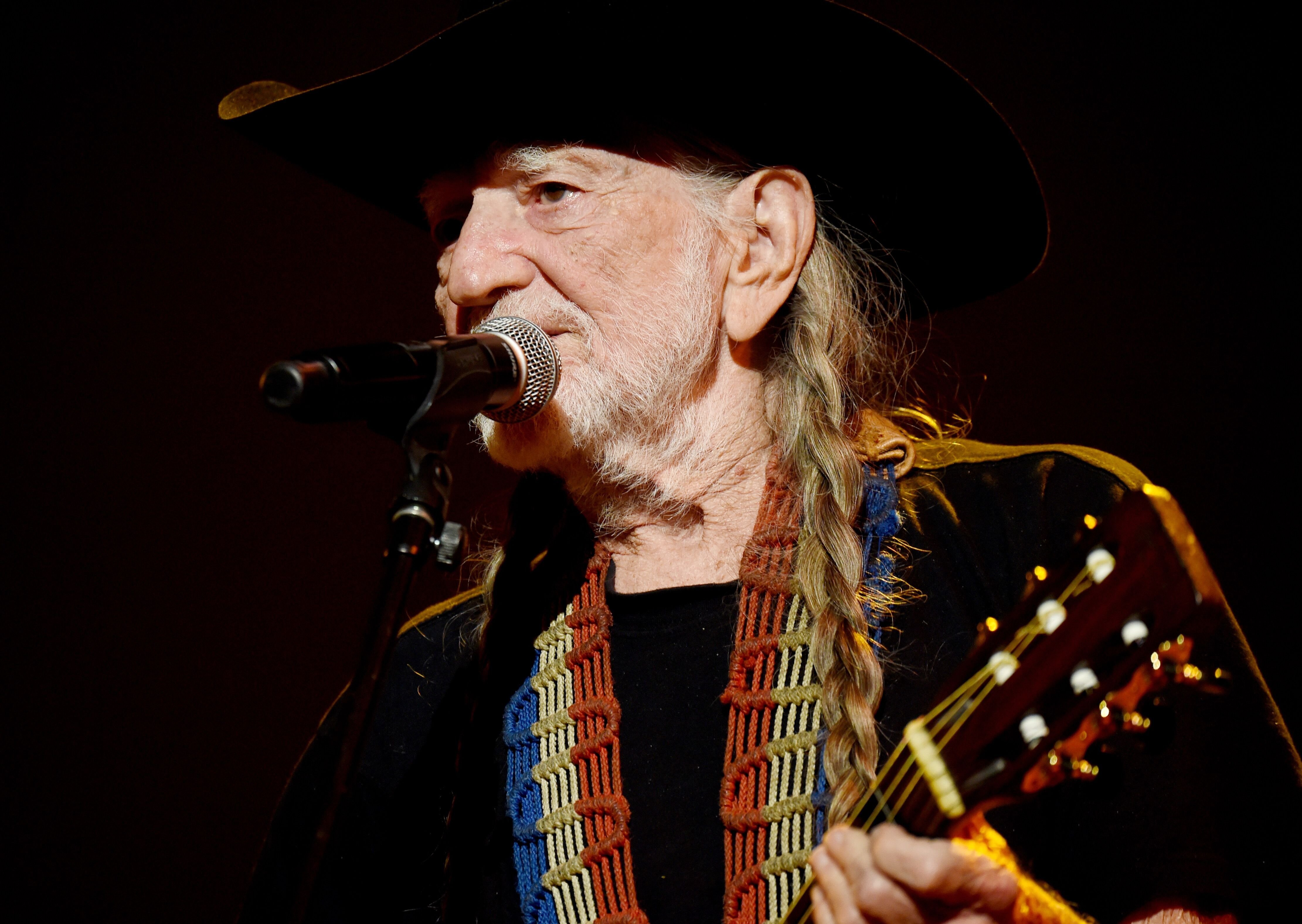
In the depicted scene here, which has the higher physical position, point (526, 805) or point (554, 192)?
point (554, 192)

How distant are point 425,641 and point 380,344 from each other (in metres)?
0.90

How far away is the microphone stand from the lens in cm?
89

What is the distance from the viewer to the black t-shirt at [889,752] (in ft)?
3.39

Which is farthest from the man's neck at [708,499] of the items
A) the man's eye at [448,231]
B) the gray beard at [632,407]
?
the man's eye at [448,231]

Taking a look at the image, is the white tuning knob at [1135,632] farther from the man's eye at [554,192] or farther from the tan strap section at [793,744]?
the man's eye at [554,192]

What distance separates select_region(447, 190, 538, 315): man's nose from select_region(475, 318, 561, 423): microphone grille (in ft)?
0.62

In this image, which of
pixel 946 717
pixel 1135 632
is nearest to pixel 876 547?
pixel 946 717

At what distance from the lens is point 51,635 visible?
2.31 metres

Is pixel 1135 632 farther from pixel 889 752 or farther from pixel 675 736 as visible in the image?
pixel 675 736

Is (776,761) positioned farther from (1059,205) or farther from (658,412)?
(1059,205)

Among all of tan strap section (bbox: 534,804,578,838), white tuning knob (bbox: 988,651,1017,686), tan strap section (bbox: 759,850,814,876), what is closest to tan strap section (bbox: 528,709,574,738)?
tan strap section (bbox: 534,804,578,838)

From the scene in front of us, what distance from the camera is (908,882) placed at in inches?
30.0

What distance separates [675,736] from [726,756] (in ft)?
0.32

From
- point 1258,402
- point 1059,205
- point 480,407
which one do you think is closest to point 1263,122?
point 1059,205
